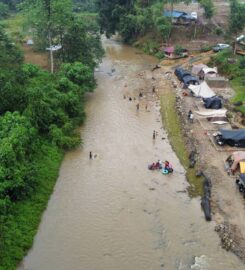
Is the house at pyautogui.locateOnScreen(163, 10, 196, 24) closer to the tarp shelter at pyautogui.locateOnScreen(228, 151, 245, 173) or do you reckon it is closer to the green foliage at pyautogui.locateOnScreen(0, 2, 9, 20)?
the green foliage at pyautogui.locateOnScreen(0, 2, 9, 20)

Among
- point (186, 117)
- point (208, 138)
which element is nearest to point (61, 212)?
point (208, 138)

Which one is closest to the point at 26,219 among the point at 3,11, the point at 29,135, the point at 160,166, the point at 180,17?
the point at 29,135

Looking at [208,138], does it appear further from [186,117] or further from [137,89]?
[137,89]

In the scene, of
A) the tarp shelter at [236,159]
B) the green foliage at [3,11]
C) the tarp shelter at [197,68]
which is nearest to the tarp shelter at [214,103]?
the tarp shelter at [236,159]

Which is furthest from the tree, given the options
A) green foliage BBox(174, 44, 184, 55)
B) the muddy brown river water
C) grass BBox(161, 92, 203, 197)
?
green foliage BBox(174, 44, 184, 55)

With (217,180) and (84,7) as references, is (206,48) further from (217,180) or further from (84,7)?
(84,7)

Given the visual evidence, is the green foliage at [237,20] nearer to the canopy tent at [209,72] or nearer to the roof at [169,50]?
the roof at [169,50]
